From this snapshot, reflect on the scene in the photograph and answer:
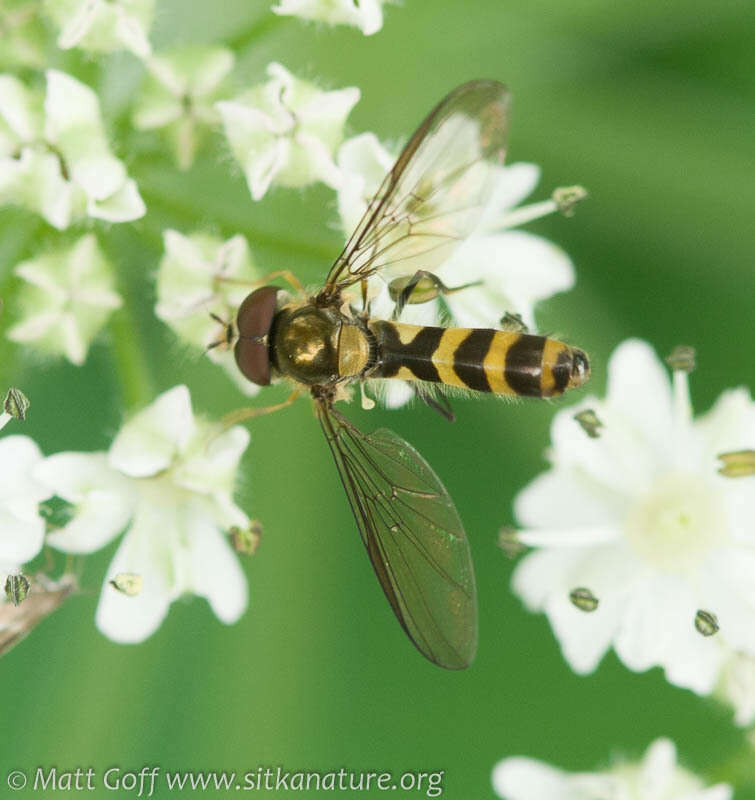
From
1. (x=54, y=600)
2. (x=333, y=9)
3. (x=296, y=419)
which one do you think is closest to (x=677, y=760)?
(x=296, y=419)

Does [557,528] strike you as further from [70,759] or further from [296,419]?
[70,759]

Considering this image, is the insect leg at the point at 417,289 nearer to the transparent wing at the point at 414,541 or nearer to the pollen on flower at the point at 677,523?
the transparent wing at the point at 414,541

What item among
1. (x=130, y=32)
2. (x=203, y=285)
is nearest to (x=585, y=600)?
(x=203, y=285)

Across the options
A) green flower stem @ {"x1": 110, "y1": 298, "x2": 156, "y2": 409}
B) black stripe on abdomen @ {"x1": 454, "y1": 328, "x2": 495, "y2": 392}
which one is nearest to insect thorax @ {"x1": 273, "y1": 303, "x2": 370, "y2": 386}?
black stripe on abdomen @ {"x1": 454, "y1": 328, "x2": 495, "y2": 392}

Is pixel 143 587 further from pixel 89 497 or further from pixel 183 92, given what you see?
pixel 183 92

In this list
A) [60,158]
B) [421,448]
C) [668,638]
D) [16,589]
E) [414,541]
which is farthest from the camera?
[421,448]

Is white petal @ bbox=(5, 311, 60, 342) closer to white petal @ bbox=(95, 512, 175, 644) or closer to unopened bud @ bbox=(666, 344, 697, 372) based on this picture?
white petal @ bbox=(95, 512, 175, 644)
